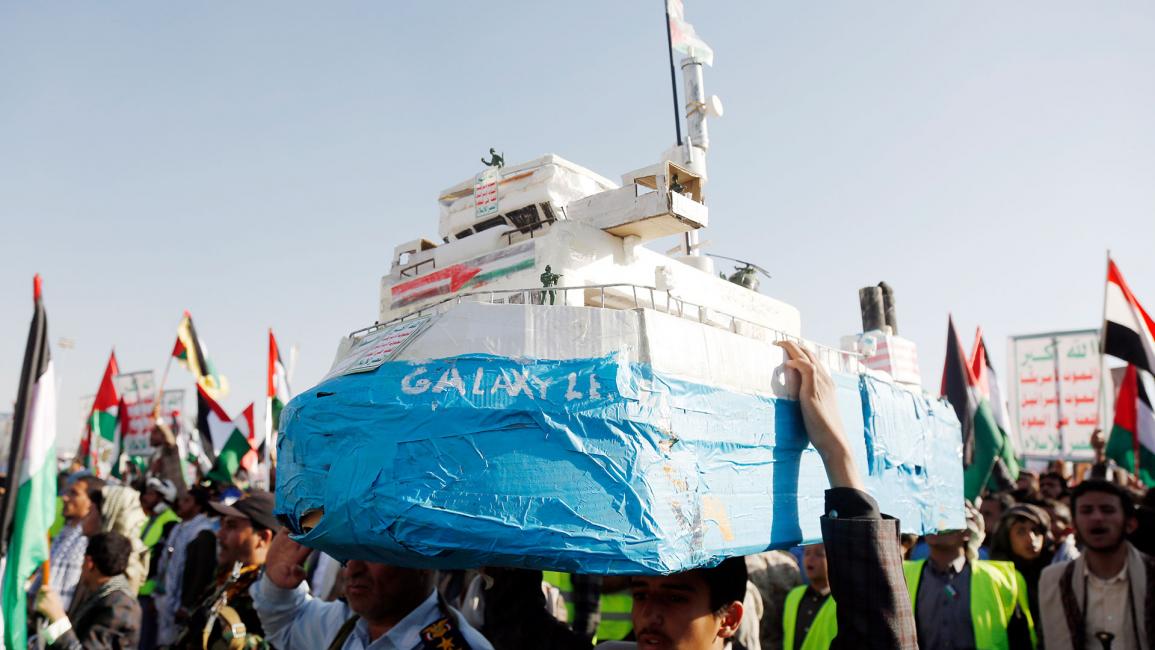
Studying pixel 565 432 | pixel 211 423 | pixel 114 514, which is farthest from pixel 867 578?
pixel 211 423

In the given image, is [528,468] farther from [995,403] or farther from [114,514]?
[995,403]

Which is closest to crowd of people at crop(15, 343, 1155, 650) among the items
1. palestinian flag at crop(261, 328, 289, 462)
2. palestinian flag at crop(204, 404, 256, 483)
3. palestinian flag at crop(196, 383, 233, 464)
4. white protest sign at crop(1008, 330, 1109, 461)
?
palestinian flag at crop(261, 328, 289, 462)

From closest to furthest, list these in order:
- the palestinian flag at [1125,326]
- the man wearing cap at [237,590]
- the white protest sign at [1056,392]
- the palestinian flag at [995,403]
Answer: the man wearing cap at [237,590] < the palestinian flag at [1125,326] < the palestinian flag at [995,403] < the white protest sign at [1056,392]

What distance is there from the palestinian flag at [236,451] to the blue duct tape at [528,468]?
396 inches

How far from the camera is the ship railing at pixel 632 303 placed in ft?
6.57

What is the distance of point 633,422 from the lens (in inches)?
64.9

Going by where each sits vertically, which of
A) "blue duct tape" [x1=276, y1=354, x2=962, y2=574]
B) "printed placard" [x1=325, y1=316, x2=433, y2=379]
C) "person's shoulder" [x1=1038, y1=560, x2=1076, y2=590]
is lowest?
"person's shoulder" [x1=1038, y1=560, x2=1076, y2=590]

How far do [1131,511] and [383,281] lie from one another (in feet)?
13.7

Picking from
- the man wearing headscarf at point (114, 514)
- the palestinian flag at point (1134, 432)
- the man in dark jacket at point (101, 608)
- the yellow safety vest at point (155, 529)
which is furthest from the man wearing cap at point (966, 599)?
the yellow safety vest at point (155, 529)

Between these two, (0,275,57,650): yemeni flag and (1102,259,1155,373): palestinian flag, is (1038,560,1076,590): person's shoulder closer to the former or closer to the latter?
(1102,259,1155,373): palestinian flag

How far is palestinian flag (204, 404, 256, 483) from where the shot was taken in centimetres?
1092

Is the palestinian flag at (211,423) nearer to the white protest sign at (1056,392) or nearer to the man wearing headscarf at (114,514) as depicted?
the man wearing headscarf at (114,514)

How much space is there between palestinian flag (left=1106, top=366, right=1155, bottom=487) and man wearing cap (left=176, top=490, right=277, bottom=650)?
25.0 ft

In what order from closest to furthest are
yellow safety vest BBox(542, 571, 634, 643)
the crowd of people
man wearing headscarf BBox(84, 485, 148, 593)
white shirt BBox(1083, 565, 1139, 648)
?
1. the crowd of people
2. white shirt BBox(1083, 565, 1139, 648)
3. yellow safety vest BBox(542, 571, 634, 643)
4. man wearing headscarf BBox(84, 485, 148, 593)
